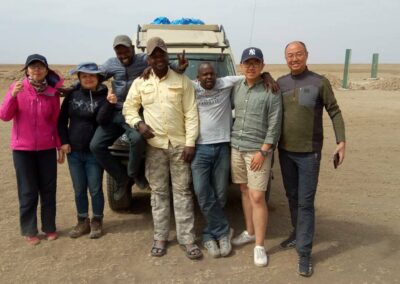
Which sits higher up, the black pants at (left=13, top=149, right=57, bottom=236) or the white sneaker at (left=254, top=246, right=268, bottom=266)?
the black pants at (left=13, top=149, right=57, bottom=236)

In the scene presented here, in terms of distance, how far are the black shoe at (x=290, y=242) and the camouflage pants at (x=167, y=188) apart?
0.96 meters

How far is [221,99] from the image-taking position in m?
4.14

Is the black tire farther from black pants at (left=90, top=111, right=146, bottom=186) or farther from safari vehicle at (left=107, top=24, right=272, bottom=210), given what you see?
black pants at (left=90, top=111, right=146, bottom=186)

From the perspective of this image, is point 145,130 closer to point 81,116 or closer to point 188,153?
point 188,153

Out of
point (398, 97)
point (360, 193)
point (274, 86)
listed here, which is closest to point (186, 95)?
point (274, 86)

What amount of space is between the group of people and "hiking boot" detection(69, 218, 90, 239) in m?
0.03

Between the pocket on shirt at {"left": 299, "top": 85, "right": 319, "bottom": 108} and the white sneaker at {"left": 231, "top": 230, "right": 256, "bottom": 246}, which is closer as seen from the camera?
the pocket on shirt at {"left": 299, "top": 85, "right": 319, "bottom": 108}

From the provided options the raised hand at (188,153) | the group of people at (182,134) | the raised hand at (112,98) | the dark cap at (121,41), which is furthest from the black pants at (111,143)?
the dark cap at (121,41)

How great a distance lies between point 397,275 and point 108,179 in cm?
323

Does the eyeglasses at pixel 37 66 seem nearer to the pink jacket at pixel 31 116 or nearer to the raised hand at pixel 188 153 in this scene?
the pink jacket at pixel 31 116

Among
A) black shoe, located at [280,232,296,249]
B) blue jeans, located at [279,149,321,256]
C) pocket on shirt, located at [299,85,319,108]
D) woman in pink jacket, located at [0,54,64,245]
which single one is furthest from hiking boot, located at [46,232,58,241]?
pocket on shirt, located at [299,85,319,108]

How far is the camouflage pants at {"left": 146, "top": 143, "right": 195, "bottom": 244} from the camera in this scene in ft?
13.8

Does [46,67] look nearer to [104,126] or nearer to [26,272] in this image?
[104,126]

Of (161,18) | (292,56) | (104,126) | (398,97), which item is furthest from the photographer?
(398,97)
